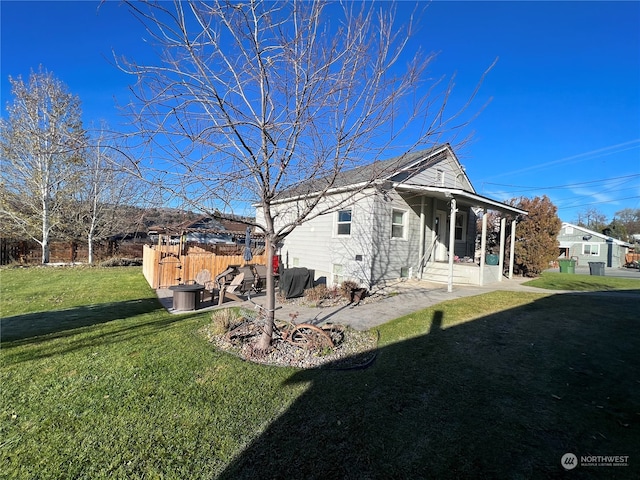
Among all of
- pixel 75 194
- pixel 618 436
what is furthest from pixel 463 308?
pixel 75 194

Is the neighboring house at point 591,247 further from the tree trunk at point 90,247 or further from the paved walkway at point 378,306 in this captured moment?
the tree trunk at point 90,247

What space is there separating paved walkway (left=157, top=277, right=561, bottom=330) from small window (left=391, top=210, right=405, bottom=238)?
1.95m

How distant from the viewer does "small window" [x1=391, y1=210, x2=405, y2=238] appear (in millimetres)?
11438

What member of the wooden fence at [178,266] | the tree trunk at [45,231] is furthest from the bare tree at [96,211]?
the wooden fence at [178,266]

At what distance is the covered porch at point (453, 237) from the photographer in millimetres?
10891

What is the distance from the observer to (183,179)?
428 cm

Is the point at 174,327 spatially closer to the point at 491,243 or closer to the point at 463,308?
the point at 463,308

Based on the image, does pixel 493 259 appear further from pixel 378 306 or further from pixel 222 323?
pixel 222 323

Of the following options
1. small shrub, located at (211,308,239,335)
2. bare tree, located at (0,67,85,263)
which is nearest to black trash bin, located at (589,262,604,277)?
small shrub, located at (211,308,239,335)

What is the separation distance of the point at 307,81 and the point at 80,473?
15.2ft

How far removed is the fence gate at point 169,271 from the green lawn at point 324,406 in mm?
5445

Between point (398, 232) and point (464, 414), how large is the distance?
8959mm

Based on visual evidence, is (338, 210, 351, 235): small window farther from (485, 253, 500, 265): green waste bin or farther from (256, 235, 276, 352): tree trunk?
(485, 253, 500, 265): green waste bin

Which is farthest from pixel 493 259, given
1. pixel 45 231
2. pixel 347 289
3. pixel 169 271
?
pixel 45 231
